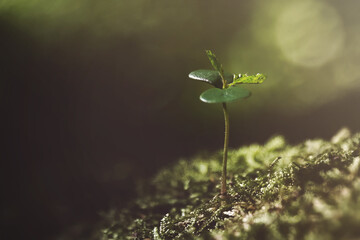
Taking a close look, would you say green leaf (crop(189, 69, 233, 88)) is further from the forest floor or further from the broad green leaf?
the forest floor

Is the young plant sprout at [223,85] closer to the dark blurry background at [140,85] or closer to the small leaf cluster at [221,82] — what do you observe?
the small leaf cluster at [221,82]

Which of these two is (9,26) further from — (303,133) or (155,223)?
(303,133)

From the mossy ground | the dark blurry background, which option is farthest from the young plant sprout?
the dark blurry background

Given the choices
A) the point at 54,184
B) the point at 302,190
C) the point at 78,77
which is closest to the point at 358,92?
the point at 302,190

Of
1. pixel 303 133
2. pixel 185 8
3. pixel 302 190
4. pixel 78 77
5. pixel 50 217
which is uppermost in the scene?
pixel 185 8

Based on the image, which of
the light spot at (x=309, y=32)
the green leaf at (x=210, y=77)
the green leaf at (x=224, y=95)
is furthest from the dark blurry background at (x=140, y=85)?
the green leaf at (x=224, y=95)

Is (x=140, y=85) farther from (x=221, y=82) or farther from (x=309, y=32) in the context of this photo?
(x=309, y=32)
